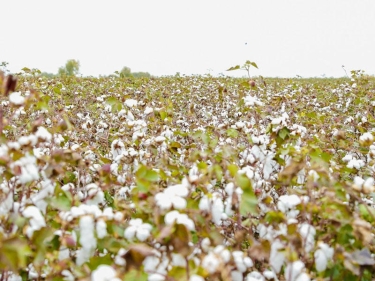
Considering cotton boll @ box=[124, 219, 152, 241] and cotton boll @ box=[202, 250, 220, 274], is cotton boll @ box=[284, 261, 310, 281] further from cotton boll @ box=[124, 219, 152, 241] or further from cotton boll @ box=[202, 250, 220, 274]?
cotton boll @ box=[124, 219, 152, 241]

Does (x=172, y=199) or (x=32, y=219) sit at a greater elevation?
(x=172, y=199)

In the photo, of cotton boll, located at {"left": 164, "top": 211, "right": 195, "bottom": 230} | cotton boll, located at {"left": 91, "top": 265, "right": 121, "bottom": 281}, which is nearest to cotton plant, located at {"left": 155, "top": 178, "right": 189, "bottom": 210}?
cotton boll, located at {"left": 164, "top": 211, "right": 195, "bottom": 230}

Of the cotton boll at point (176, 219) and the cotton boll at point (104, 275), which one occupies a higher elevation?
the cotton boll at point (176, 219)

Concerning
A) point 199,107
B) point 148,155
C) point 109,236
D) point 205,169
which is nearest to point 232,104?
point 199,107

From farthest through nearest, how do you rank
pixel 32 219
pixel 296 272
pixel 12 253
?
1. pixel 32 219
2. pixel 296 272
3. pixel 12 253

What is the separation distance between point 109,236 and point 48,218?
44 centimetres

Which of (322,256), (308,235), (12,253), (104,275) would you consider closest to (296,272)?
(322,256)

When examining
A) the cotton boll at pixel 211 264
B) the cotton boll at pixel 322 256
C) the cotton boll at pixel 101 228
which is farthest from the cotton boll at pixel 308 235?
the cotton boll at pixel 101 228

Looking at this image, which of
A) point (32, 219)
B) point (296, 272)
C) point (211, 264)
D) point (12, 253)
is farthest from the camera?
point (32, 219)

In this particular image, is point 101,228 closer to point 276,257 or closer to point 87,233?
point 87,233

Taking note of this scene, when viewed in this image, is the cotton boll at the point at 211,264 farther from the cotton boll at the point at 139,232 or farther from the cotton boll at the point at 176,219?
the cotton boll at the point at 139,232

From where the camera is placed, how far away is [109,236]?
5.14ft

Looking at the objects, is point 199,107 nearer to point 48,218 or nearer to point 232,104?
point 232,104

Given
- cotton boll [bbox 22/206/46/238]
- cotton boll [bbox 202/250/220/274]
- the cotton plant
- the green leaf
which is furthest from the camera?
cotton boll [bbox 22/206/46/238]
